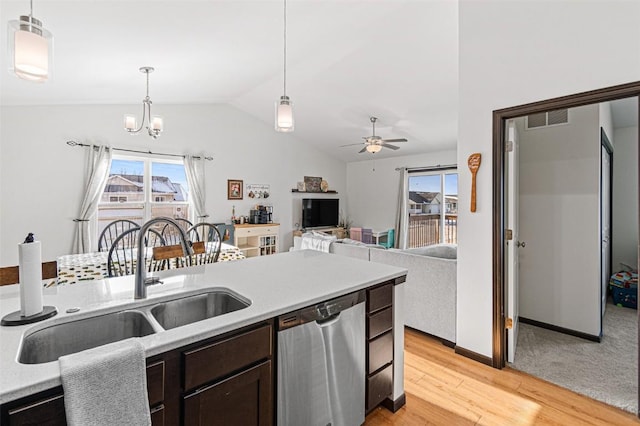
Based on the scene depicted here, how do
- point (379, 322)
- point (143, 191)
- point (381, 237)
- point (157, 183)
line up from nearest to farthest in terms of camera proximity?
point (379, 322) < point (143, 191) < point (157, 183) < point (381, 237)

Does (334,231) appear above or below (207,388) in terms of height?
above

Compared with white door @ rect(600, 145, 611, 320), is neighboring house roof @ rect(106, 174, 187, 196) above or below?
above

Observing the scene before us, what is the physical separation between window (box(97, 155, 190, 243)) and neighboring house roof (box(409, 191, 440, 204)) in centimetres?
473

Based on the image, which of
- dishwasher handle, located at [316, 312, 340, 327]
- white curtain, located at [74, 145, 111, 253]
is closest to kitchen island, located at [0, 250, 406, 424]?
dishwasher handle, located at [316, 312, 340, 327]

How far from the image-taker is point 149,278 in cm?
166

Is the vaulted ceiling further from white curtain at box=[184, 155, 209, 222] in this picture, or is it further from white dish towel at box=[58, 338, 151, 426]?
white dish towel at box=[58, 338, 151, 426]

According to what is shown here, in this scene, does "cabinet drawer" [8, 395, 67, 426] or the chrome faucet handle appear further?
the chrome faucet handle

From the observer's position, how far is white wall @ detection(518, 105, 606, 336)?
9.56 feet

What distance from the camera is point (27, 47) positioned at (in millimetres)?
1284

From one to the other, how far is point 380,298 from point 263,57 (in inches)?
126

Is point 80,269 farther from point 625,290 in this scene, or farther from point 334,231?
point 625,290

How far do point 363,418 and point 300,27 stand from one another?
11.1ft

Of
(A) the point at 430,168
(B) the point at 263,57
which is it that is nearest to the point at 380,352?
(B) the point at 263,57

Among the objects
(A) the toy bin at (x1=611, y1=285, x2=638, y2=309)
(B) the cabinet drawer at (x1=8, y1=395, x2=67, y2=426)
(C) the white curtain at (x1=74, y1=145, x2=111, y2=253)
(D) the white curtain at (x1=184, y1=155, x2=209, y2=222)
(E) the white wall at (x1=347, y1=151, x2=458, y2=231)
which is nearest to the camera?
(B) the cabinet drawer at (x1=8, y1=395, x2=67, y2=426)
